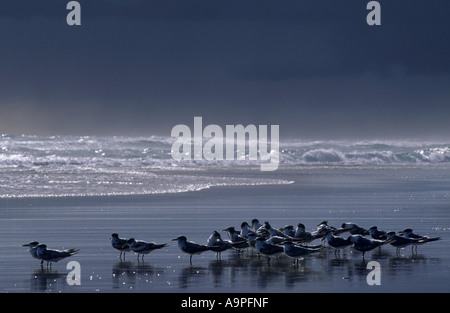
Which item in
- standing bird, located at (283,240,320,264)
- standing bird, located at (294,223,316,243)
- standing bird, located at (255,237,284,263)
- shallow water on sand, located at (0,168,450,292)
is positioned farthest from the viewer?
standing bird, located at (294,223,316,243)

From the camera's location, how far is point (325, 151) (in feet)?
309

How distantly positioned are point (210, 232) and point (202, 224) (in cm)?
208

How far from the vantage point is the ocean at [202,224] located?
52.3ft

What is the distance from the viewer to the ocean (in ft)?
52.3

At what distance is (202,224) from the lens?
25.5 m

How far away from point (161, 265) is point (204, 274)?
1536mm

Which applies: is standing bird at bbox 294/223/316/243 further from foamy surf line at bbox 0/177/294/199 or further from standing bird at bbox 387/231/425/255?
foamy surf line at bbox 0/177/294/199

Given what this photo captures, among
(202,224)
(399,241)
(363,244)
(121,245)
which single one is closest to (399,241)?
(399,241)

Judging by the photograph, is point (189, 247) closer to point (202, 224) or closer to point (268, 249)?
point (268, 249)

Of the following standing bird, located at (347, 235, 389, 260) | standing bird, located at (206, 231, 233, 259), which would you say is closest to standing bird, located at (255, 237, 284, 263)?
standing bird, located at (206, 231, 233, 259)

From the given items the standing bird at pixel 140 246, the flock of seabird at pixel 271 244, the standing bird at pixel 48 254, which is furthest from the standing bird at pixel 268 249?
the standing bird at pixel 48 254

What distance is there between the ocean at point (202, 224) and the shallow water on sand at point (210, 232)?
3cm

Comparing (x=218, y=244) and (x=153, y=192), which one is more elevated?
(x=153, y=192)

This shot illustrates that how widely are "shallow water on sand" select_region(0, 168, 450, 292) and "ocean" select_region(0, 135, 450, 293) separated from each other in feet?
0.10
